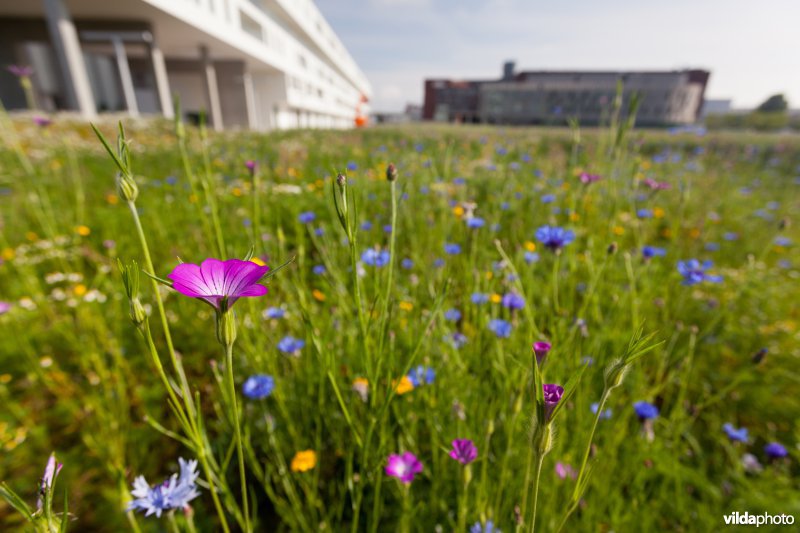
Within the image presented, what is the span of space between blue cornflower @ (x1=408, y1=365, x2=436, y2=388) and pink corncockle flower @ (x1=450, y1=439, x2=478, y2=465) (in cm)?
23

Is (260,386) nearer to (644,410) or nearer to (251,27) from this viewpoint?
(644,410)

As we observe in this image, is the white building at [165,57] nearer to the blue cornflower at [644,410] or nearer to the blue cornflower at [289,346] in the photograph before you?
the blue cornflower at [289,346]

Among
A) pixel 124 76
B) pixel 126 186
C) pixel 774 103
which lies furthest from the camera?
pixel 774 103

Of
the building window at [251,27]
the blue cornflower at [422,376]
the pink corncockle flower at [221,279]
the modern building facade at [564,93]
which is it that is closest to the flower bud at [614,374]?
the pink corncockle flower at [221,279]

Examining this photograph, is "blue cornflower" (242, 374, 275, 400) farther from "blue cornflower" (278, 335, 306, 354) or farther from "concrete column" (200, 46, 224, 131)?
"concrete column" (200, 46, 224, 131)

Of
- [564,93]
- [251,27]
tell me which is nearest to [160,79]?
[251,27]

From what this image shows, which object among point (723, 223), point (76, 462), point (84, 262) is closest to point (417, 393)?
point (76, 462)

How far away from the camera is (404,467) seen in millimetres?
771

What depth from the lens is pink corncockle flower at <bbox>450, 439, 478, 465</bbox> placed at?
639 millimetres

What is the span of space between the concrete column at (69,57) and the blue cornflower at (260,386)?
10.5m

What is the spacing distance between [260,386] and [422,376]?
448mm

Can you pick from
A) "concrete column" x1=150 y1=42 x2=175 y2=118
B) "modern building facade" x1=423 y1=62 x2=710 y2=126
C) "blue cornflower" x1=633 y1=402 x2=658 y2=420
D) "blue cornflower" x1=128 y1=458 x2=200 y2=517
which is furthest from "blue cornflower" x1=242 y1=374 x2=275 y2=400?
"concrete column" x1=150 y1=42 x2=175 y2=118

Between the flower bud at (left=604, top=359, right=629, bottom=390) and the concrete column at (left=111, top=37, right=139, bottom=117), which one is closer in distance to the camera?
the flower bud at (left=604, top=359, right=629, bottom=390)

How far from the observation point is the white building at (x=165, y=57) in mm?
9342
